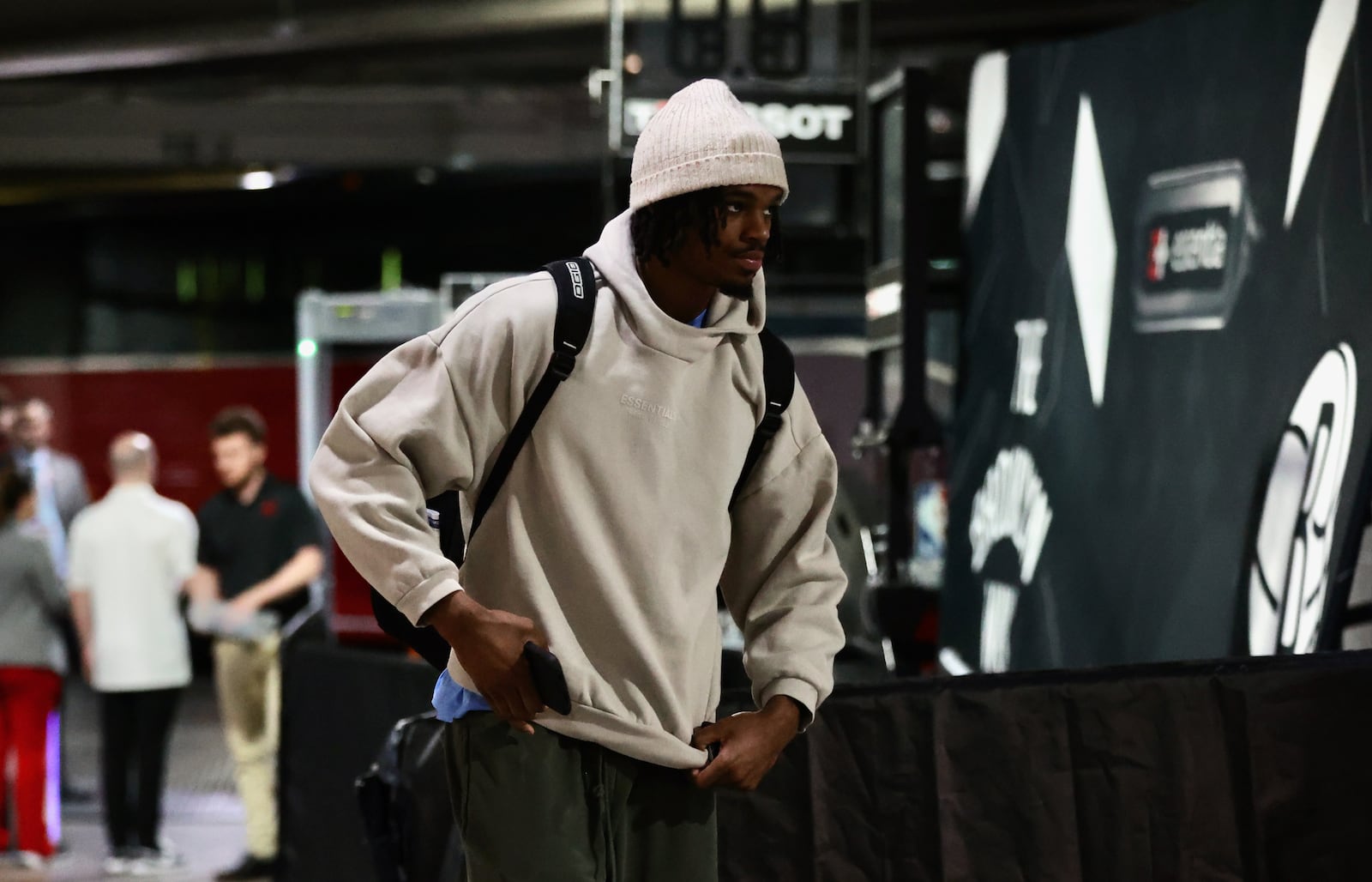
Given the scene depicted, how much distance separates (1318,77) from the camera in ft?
14.5

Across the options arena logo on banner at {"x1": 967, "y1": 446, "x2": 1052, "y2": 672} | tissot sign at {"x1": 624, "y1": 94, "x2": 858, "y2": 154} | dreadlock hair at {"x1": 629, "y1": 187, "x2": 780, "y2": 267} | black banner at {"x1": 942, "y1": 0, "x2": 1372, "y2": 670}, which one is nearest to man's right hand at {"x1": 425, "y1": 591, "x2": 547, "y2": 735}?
dreadlock hair at {"x1": 629, "y1": 187, "x2": 780, "y2": 267}

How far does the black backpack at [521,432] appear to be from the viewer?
2092 mm

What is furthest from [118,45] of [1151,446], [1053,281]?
[1151,446]

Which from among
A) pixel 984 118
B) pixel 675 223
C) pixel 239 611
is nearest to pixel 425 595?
pixel 675 223

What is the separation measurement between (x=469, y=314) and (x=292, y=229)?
12410 millimetres

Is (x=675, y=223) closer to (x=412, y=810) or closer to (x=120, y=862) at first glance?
(x=412, y=810)

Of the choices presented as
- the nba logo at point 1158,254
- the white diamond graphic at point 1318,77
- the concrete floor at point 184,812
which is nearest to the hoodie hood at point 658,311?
the white diamond graphic at point 1318,77

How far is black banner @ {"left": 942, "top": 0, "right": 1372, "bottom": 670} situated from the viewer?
430 cm

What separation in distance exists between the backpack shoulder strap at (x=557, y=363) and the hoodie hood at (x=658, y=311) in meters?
0.04

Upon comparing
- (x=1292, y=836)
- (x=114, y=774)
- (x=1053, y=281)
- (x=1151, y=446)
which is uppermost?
(x=1053, y=281)

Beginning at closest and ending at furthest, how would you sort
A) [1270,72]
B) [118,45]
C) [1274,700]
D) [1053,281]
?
[1274,700] < [1270,72] < [1053,281] < [118,45]

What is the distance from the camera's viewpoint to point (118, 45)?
545 inches

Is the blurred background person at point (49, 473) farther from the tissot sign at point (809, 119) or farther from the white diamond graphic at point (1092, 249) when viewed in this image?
the white diamond graphic at point (1092, 249)

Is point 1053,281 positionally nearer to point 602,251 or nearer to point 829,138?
point 829,138
